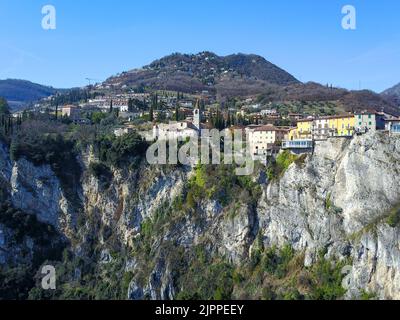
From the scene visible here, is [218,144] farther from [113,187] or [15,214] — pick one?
[15,214]

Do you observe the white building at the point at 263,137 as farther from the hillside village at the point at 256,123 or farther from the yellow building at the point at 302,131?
the yellow building at the point at 302,131

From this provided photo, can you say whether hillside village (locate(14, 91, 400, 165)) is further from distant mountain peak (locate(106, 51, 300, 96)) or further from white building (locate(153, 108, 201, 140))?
distant mountain peak (locate(106, 51, 300, 96))

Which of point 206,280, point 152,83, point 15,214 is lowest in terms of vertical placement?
point 206,280

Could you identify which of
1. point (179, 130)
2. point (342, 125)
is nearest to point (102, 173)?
point (179, 130)

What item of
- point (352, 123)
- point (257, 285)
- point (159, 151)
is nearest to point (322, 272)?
point (257, 285)

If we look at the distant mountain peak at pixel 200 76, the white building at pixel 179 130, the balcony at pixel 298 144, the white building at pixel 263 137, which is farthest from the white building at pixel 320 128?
the distant mountain peak at pixel 200 76

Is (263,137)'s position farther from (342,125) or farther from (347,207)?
(347,207)
